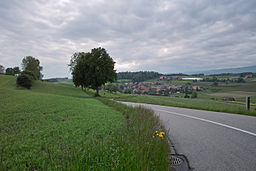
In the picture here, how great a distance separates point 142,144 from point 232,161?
7.04ft

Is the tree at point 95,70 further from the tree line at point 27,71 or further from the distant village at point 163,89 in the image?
the distant village at point 163,89

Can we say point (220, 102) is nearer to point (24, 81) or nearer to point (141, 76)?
point (24, 81)

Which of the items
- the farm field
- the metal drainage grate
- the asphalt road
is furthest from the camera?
the farm field

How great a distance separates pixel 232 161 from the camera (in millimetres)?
3764

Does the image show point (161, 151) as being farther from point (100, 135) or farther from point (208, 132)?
point (208, 132)

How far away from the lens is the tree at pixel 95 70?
4166cm

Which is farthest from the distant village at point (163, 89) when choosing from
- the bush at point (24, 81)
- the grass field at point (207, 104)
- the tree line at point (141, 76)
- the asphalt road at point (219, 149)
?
the asphalt road at point (219, 149)

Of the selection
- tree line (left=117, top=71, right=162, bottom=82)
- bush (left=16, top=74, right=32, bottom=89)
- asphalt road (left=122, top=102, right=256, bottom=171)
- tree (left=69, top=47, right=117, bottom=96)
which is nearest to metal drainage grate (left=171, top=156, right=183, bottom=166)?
asphalt road (left=122, top=102, right=256, bottom=171)

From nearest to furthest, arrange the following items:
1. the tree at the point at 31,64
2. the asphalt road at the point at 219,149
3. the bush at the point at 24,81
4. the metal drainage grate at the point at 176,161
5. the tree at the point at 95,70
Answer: the asphalt road at the point at 219,149 → the metal drainage grate at the point at 176,161 → the tree at the point at 95,70 → the bush at the point at 24,81 → the tree at the point at 31,64

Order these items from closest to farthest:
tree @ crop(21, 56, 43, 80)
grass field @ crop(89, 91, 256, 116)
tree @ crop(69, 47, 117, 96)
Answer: grass field @ crop(89, 91, 256, 116) → tree @ crop(69, 47, 117, 96) → tree @ crop(21, 56, 43, 80)

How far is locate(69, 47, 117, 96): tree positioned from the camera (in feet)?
137

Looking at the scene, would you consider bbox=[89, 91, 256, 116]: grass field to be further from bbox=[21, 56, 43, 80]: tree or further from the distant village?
bbox=[21, 56, 43, 80]: tree

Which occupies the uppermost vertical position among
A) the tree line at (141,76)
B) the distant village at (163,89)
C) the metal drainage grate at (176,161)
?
the tree line at (141,76)

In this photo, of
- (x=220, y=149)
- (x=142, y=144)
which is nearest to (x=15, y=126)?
(x=142, y=144)
